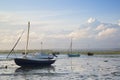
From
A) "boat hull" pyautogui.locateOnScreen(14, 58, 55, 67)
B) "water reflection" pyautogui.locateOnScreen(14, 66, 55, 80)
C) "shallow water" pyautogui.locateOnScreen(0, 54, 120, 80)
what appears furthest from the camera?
"boat hull" pyautogui.locateOnScreen(14, 58, 55, 67)

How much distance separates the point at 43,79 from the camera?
3847cm

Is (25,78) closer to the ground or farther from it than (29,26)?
closer to the ground

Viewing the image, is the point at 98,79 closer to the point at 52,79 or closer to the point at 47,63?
the point at 52,79

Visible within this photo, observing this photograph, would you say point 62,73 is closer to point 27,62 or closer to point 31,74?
point 31,74

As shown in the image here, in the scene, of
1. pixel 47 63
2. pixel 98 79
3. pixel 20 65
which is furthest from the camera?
pixel 47 63

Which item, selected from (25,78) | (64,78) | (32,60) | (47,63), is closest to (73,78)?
(64,78)

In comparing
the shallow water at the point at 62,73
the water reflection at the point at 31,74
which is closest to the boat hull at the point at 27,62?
the shallow water at the point at 62,73

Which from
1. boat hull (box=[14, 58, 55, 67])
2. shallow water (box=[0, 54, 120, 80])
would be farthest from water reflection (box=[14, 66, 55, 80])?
boat hull (box=[14, 58, 55, 67])

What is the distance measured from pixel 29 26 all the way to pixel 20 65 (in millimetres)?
8105

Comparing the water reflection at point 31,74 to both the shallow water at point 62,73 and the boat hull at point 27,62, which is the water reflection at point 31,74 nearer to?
the shallow water at point 62,73

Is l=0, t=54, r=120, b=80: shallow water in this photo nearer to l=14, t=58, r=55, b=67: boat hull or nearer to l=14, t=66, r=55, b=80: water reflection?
l=14, t=66, r=55, b=80: water reflection

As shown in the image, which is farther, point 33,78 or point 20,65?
point 20,65

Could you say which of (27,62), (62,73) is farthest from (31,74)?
(27,62)

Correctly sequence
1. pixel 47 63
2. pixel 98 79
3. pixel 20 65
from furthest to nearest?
pixel 47 63, pixel 20 65, pixel 98 79
